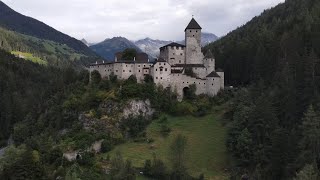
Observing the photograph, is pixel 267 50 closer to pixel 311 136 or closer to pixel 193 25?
pixel 193 25

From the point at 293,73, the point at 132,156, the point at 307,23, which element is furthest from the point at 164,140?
the point at 307,23

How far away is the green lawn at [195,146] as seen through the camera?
78750 millimetres

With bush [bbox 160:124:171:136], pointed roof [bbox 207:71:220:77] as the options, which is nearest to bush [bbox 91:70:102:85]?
bush [bbox 160:124:171:136]

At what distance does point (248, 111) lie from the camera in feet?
278

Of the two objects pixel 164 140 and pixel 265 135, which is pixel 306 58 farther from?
pixel 164 140

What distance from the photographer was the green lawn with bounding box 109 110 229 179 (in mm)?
78750

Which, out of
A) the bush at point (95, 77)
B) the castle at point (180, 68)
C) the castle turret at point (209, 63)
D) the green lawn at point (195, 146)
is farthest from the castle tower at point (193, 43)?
the bush at point (95, 77)

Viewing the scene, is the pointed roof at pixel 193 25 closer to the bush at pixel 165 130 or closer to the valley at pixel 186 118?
the valley at pixel 186 118

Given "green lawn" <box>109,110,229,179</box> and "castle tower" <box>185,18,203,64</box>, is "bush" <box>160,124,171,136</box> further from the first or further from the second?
"castle tower" <box>185,18,203,64</box>

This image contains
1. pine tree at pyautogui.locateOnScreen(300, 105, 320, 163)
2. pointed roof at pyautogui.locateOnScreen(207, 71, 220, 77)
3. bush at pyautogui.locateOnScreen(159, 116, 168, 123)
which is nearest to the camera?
pine tree at pyautogui.locateOnScreen(300, 105, 320, 163)

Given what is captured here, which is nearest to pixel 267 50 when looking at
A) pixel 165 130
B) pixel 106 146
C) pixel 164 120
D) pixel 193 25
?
pixel 193 25

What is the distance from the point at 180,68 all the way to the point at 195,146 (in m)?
22.7

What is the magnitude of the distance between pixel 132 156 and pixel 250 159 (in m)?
19.8

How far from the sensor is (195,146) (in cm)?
8625
